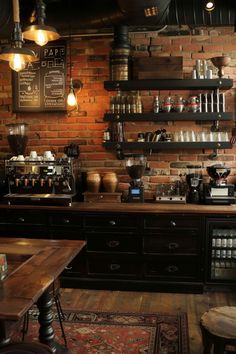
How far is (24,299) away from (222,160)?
10.4 ft

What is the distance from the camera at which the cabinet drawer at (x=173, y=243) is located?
373 centimetres

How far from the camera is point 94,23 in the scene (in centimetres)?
359

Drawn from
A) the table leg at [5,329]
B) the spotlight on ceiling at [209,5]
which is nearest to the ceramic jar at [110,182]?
the spotlight on ceiling at [209,5]

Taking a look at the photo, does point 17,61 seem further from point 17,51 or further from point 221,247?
point 221,247

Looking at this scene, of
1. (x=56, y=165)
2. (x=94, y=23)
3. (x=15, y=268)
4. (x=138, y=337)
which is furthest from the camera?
(x=56, y=165)

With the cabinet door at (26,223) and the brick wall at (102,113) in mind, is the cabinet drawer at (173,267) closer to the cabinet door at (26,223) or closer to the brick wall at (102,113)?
the brick wall at (102,113)

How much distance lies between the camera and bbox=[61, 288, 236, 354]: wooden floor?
3414 mm

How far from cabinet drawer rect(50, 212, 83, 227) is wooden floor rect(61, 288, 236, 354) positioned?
0.71m

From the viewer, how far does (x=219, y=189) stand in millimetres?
3865

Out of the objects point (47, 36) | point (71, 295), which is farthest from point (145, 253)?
point (47, 36)

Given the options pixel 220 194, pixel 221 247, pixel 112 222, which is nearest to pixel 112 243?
pixel 112 222

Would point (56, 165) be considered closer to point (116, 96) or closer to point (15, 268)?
point (116, 96)

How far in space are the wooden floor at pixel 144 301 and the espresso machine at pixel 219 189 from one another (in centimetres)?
97

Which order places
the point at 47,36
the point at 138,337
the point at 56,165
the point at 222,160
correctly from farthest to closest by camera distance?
the point at 222,160 < the point at 56,165 < the point at 138,337 < the point at 47,36
